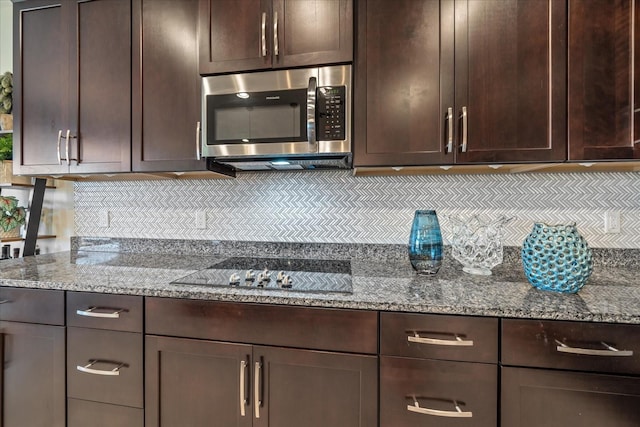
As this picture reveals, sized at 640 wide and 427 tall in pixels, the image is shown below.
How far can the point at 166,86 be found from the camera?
1481mm

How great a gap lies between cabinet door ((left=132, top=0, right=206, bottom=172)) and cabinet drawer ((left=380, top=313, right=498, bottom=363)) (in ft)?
3.67

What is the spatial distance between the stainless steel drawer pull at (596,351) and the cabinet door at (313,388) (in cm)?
56

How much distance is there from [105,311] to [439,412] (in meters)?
1.27

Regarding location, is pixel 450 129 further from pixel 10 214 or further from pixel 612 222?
pixel 10 214

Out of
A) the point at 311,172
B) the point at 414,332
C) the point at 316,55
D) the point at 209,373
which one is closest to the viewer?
the point at 414,332

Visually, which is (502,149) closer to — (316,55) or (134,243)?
(316,55)

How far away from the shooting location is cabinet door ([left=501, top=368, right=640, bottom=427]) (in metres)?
0.88

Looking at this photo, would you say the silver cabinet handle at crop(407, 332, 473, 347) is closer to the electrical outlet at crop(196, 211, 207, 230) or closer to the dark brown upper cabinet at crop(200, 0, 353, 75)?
the dark brown upper cabinet at crop(200, 0, 353, 75)

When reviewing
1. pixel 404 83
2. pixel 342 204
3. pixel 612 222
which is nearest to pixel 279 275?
pixel 342 204

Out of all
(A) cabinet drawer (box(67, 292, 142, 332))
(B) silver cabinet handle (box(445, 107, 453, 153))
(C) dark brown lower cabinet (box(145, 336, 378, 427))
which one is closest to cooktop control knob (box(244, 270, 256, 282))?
(C) dark brown lower cabinet (box(145, 336, 378, 427))

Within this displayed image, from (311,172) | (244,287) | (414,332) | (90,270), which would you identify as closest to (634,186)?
(414,332)

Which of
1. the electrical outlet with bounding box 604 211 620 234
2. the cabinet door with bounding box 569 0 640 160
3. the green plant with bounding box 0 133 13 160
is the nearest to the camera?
the cabinet door with bounding box 569 0 640 160

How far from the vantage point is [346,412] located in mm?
1028

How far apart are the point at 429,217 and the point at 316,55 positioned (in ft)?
2.82
